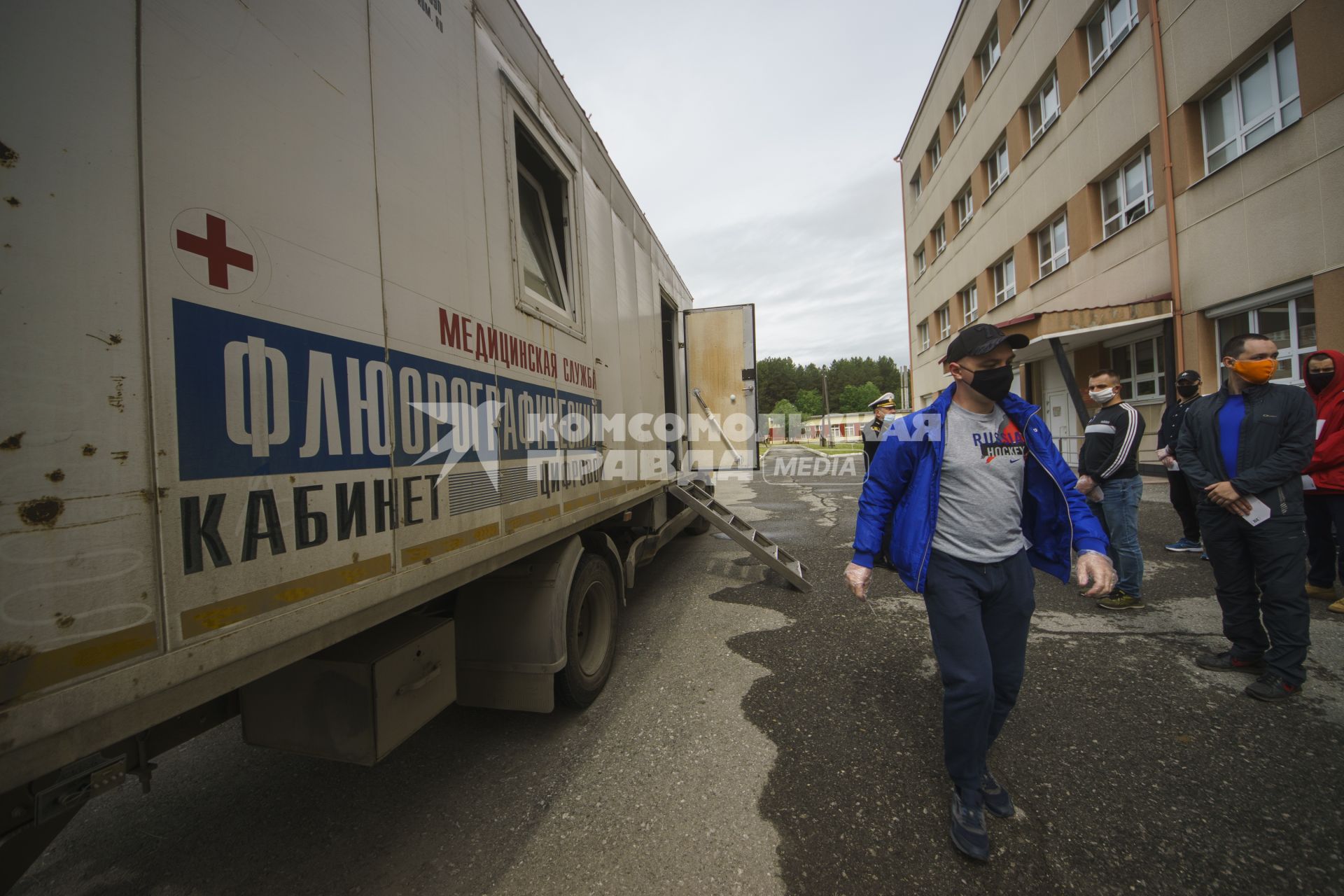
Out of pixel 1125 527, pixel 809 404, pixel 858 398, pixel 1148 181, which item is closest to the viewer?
pixel 1125 527

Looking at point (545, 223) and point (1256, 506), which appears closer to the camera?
point (1256, 506)

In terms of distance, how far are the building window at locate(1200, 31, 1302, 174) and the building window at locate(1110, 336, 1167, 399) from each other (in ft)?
10.2

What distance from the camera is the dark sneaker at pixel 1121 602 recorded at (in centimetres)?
422

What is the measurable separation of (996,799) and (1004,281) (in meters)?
17.0

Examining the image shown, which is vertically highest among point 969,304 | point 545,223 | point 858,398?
point 858,398

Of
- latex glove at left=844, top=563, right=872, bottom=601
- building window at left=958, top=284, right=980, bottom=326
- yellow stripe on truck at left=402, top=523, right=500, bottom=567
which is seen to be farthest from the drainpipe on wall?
yellow stripe on truck at left=402, top=523, right=500, bottom=567

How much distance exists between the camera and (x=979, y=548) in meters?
2.11

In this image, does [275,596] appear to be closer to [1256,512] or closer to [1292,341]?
[1256,512]

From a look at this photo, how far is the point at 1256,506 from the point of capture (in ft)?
9.43

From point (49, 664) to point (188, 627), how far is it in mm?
209

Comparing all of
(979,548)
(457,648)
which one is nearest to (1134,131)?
(979,548)

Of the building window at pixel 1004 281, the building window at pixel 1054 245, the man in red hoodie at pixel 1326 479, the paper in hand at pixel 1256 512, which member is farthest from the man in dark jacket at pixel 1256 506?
the building window at pixel 1004 281

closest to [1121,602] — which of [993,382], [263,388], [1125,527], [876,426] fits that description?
[1125,527]

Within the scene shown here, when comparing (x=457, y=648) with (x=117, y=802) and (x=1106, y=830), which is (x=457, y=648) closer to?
(x=117, y=802)
